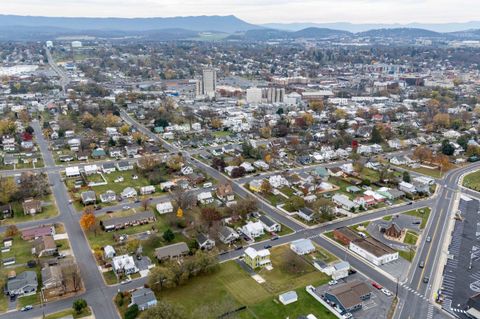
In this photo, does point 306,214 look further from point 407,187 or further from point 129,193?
point 129,193

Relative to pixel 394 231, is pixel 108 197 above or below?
below

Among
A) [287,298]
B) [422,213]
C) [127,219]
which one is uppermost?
[127,219]

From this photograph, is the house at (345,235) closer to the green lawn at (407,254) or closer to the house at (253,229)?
the green lawn at (407,254)

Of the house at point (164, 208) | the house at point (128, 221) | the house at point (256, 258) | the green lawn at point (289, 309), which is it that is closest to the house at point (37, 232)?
the house at point (128, 221)

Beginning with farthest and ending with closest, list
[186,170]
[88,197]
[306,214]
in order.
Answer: [186,170], [88,197], [306,214]

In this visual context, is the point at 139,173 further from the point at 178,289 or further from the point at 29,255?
the point at 178,289

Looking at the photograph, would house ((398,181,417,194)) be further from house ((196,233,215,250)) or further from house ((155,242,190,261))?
house ((155,242,190,261))

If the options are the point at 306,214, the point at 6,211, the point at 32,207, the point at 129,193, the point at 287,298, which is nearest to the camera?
the point at 287,298

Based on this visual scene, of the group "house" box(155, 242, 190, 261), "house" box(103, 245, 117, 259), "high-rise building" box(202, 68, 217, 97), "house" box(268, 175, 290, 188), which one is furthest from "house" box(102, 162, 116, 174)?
"high-rise building" box(202, 68, 217, 97)

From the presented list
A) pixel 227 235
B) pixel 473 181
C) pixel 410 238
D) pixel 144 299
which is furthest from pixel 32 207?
pixel 473 181
